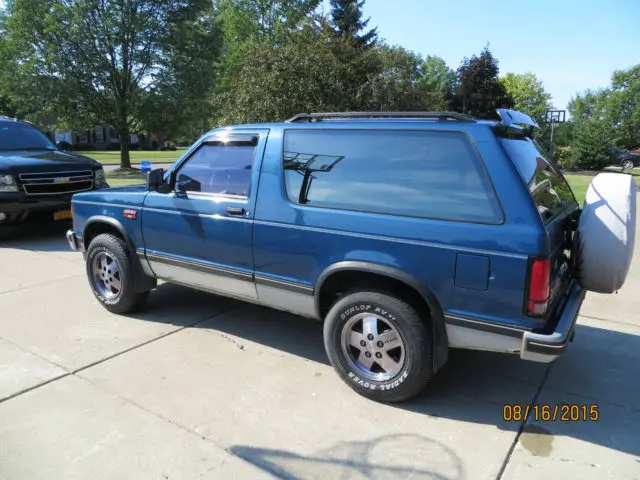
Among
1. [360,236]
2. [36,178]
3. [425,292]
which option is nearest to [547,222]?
[425,292]

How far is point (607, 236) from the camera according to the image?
309cm

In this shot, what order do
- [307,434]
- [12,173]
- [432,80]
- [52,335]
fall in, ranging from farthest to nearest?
[432,80] < [12,173] < [52,335] < [307,434]

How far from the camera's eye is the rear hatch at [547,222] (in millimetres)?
2678

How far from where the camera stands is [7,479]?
255 cm

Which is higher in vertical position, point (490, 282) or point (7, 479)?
point (490, 282)

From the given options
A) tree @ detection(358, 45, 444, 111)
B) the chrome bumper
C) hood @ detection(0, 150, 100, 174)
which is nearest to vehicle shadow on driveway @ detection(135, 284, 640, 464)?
the chrome bumper

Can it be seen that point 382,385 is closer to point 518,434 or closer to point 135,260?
point 518,434

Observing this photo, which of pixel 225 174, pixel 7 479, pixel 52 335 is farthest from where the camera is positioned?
pixel 52 335

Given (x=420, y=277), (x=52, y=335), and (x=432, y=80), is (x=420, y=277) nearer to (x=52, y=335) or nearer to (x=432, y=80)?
(x=52, y=335)

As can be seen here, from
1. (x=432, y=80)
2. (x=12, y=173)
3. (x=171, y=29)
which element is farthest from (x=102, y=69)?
(x=432, y=80)

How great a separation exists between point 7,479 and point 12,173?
246 inches

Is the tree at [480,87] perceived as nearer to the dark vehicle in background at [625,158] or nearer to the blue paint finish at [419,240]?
the dark vehicle in background at [625,158]

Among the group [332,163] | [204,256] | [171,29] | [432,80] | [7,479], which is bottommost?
[7,479]
